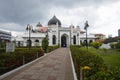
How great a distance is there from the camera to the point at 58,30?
216 feet

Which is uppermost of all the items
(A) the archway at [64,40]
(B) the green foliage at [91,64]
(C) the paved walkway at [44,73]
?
(A) the archway at [64,40]

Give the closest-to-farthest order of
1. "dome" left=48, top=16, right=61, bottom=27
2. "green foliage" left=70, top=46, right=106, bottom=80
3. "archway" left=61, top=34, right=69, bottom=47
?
"green foliage" left=70, top=46, right=106, bottom=80, "archway" left=61, top=34, right=69, bottom=47, "dome" left=48, top=16, right=61, bottom=27

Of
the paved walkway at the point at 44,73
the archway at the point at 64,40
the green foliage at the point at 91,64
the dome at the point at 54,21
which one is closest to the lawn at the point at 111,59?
the paved walkway at the point at 44,73

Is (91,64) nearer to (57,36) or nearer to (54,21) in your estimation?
(57,36)

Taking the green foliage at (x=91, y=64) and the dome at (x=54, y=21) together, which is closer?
the green foliage at (x=91, y=64)

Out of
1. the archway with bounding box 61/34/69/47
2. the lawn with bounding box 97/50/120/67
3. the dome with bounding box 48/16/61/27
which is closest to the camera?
the lawn with bounding box 97/50/120/67

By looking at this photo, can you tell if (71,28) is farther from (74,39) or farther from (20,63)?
(20,63)

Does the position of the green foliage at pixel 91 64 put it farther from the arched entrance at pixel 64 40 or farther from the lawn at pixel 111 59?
the arched entrance at pixel 64 40

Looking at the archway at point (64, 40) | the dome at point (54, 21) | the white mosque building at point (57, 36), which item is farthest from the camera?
the dome at point (54, 21)

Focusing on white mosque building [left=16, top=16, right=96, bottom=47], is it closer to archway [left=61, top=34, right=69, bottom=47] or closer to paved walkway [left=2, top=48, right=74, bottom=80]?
archway [left=61, top=34, right=69, bottom=47]

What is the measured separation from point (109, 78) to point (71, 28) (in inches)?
2454

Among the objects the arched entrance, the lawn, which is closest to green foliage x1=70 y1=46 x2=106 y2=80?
the lawn

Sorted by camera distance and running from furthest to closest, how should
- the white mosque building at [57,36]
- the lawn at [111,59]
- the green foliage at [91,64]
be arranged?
the white mosque building at [57,36]
the lawn at [111,59]
the green foliage at [91,64]

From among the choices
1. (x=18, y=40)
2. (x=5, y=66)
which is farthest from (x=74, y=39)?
(x=5, y=66)
